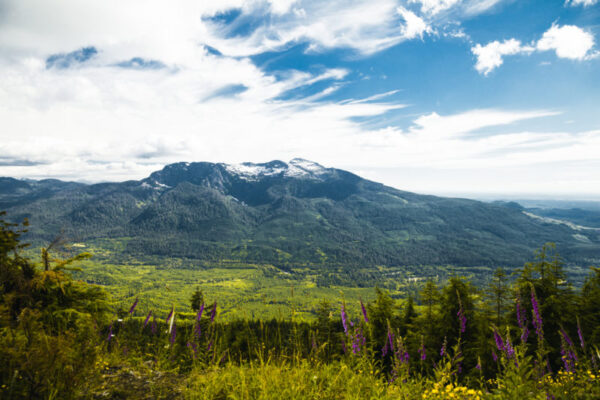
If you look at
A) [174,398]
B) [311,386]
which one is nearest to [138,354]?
[174,398]

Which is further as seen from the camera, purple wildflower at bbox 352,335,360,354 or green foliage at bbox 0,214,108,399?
purple wildflower at bbox 352,335,360,354

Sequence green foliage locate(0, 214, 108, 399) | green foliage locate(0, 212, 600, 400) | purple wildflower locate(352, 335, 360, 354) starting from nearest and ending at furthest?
green foliage locate(0, 214, 108, 399) → green foliage locate(0, 212, 600, 400) → purple wildflower locate(352, 335, 360, 354)

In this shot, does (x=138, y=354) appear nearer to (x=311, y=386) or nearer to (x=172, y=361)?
(x=172, y=361)

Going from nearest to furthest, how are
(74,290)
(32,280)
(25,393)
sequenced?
1. (25,393)
2. (32,280)
3. (74,290)

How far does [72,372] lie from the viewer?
368cm

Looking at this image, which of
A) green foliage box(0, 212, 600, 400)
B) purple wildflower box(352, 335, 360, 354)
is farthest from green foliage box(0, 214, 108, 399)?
purple wildflower box(352, 335, 360, 354)

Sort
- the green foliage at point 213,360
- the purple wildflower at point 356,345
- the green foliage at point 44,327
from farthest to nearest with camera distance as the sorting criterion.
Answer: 1. the purple wildflower at point 356,345
2. the green foliage at point 213,360
3. the green foliage at point 44,327

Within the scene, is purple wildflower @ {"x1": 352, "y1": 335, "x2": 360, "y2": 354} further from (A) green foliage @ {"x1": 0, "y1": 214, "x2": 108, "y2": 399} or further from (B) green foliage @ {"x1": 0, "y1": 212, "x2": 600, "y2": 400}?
(A) green foliage @ {"x1": 0, "y1": 214, "x2": 108, "y2": 399}

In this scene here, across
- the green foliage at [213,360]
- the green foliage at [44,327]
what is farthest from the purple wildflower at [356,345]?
the green foliage at [44,327]

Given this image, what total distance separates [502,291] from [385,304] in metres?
7.38

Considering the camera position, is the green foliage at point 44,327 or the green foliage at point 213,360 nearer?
the green foliage at point 44,327

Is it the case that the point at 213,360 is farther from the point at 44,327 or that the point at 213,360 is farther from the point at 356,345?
the point at 44,327

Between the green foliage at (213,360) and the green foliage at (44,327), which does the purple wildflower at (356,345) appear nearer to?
the green foliage at (213,360)

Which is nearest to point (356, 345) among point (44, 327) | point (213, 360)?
point (213, 360)
